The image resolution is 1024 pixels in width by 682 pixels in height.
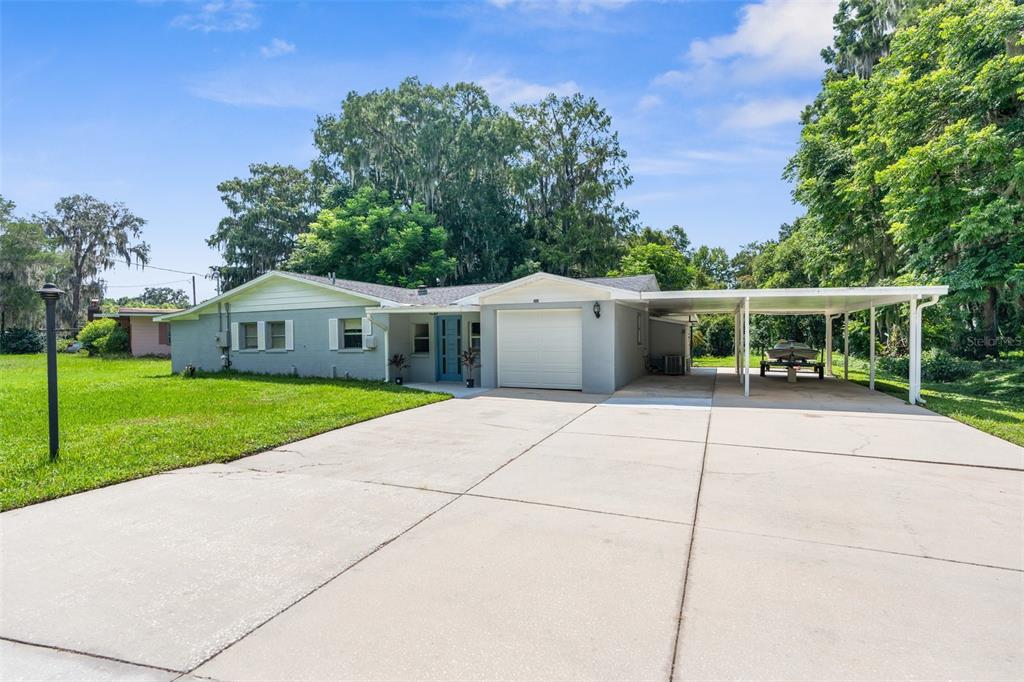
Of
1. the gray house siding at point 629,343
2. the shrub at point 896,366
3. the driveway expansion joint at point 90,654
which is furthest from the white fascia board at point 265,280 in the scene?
the shrub at point 896,366

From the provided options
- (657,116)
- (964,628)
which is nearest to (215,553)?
(964,628)

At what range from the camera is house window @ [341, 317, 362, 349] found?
14.8 meters

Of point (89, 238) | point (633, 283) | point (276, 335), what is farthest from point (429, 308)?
point (89, 238)

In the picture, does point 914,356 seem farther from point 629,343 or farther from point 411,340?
point 411,340

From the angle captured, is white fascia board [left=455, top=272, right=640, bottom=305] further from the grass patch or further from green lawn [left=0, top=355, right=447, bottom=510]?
the grass patch

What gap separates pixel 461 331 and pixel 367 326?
2680mm

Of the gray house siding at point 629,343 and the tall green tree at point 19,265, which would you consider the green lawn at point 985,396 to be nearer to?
the gray house siding at point 629,343

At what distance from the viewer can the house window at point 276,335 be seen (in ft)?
53.0

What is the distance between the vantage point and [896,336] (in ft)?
71.3

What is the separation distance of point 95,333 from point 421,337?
2255cm

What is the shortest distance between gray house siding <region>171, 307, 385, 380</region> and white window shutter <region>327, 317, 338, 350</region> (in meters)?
0.09

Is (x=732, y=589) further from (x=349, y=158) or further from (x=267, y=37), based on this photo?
(x=349, y=158)

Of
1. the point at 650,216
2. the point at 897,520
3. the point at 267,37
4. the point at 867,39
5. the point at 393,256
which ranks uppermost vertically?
the point at 867,39

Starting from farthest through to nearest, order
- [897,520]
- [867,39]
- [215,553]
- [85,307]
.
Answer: [85,307] → [867,39] → [897,520] → [215,553]
